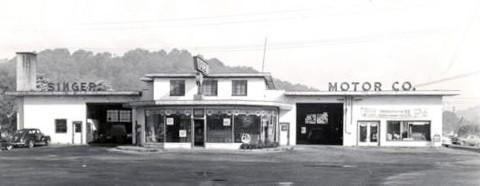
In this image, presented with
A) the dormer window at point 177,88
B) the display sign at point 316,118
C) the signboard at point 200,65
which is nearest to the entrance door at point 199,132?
the dormer window at point 177,88

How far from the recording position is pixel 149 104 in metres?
43.6

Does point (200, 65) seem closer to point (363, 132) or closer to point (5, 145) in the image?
point (5, 145)

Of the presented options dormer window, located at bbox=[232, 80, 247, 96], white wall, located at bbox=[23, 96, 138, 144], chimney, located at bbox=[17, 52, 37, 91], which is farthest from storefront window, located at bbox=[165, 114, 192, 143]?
chimney, located at bbox=[17, 52, 37, 91]

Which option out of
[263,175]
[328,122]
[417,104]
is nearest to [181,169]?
[263,175]

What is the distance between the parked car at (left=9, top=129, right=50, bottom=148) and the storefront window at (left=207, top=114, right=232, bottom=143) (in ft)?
46.7

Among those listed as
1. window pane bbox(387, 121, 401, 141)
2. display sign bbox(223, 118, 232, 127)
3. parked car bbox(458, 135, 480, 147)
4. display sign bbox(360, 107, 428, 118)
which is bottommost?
parked car bbox(458, 135, 480, 147)

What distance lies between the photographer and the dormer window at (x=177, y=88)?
44438 millimetres

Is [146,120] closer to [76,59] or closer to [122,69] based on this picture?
[122,69]

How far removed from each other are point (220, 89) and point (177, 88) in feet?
10.9

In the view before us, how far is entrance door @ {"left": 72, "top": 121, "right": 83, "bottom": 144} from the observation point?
51.2 metres

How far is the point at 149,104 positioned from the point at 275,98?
1102 cm

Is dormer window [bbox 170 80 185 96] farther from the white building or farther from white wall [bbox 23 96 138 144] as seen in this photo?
white wall [bbox 23 96 138 144]

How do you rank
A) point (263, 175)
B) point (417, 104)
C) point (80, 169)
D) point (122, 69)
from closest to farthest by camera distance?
point (263, 175) < point (80, 169) < point (417, 104) < point (122, 69)

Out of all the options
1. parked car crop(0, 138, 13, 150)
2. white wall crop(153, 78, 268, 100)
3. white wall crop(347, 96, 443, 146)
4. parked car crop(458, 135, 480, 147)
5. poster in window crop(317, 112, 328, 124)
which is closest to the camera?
parked car crop(0, 138, 13, 150)
